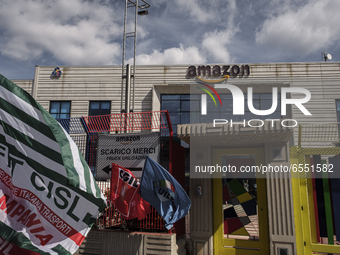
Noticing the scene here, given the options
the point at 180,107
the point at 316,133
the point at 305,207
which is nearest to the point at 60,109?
the point at 180,107

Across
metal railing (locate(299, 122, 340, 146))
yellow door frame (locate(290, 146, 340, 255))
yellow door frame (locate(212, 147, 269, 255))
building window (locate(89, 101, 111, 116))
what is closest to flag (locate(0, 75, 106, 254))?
yellow door frame (locate(212, 147, 269, 255))

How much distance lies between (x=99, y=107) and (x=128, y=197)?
1318cm

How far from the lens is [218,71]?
1845 centimetres

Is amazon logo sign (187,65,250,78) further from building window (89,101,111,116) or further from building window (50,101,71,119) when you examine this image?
building window (50,101,71,119)

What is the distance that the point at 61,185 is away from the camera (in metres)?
2.81

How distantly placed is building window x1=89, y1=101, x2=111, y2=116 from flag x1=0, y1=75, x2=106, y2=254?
1586 centimetres

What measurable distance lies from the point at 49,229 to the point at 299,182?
19.3ft

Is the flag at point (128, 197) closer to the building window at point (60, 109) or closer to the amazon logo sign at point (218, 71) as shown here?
the amazon logo sign at point (218, 71)

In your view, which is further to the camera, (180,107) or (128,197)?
(180,107)

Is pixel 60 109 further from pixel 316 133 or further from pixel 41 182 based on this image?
pixel 41 182

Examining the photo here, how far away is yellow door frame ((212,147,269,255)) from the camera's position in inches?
265

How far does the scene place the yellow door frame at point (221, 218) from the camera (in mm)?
6734

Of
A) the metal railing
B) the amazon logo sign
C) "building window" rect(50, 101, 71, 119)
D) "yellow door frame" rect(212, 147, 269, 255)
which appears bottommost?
"yellow door frame" rect(212, 147, 269, 255)

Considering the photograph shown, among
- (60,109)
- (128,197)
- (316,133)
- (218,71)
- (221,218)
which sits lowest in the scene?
(221,218)
